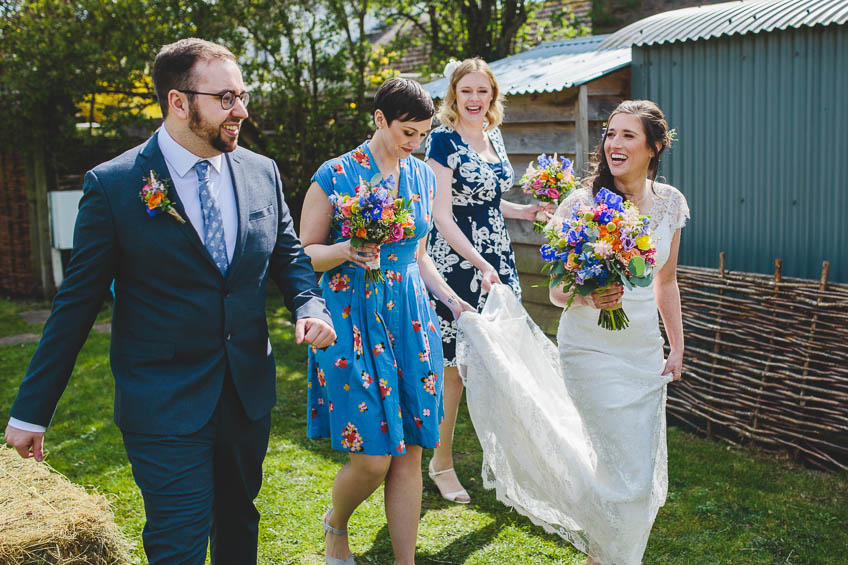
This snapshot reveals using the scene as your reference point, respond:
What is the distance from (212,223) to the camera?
9.31ft

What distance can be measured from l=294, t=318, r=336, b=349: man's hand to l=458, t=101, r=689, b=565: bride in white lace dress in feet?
4.10

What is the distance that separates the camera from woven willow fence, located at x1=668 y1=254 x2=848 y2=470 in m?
5.12

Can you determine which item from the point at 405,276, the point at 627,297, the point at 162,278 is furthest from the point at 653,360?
the point at 162,278

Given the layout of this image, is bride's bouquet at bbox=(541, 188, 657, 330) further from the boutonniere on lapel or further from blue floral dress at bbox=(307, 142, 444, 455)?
the boutonniere on lapel

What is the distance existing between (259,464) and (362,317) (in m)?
0.85

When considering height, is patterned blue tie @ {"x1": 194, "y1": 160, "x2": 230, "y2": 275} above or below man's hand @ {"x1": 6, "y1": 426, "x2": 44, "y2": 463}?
above

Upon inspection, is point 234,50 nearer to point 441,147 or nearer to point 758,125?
point 441,147

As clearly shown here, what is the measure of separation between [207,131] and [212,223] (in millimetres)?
328

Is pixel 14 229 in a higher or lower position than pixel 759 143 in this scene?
lower

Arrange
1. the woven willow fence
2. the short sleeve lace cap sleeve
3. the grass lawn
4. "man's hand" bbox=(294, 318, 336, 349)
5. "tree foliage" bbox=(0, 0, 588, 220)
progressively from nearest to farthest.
Answer: "man's hand" bbox=(294, 318, 336, 349)
the grass lawn
the short sleeve lace cap sleeve
the woven willow fence
"tree foliage" bbox=(0, 0, 588, 220)

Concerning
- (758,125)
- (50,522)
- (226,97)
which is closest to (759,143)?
(758,125)

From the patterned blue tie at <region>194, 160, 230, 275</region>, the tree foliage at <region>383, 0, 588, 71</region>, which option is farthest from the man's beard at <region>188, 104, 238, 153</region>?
the tree foliage at <region>383, 0, 588, 71</region>

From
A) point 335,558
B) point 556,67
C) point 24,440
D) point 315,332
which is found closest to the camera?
point 24,440

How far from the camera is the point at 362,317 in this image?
364cm
